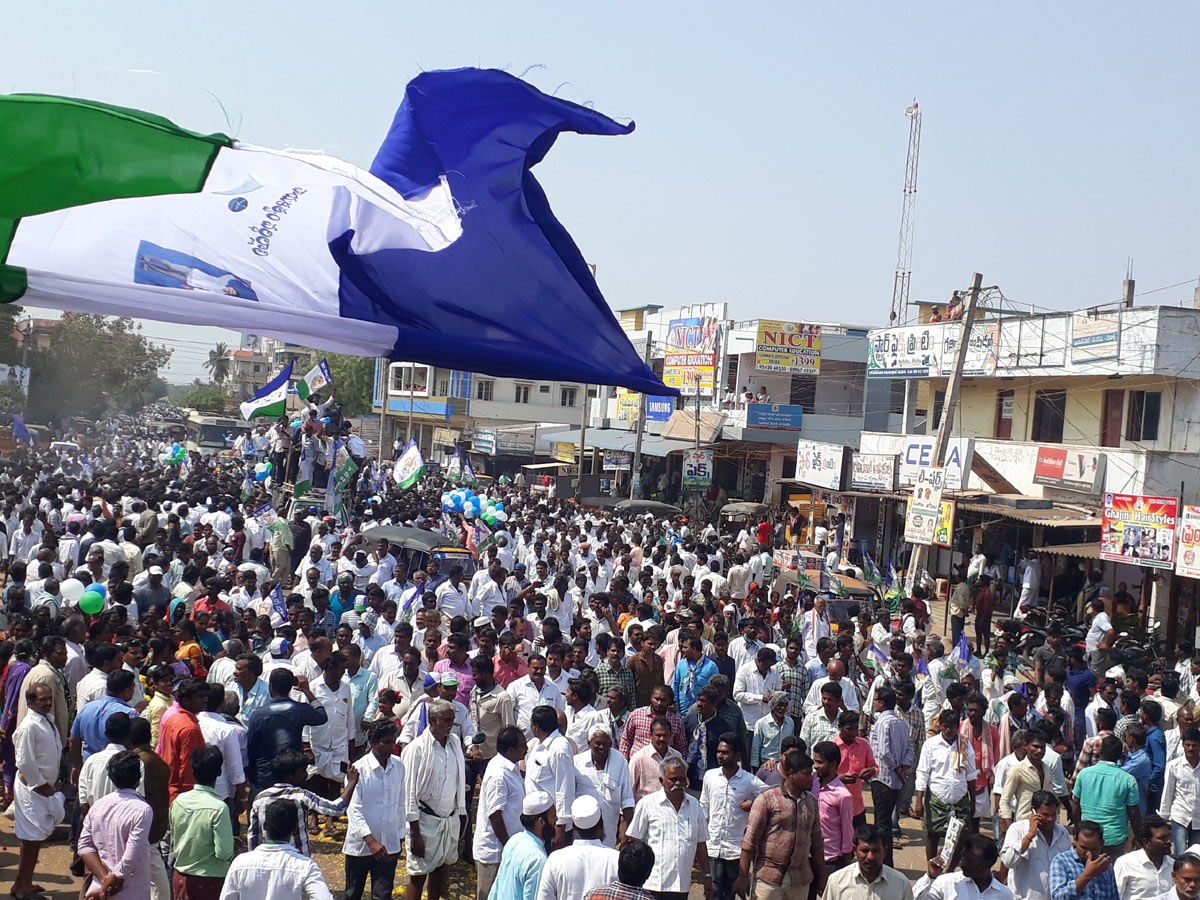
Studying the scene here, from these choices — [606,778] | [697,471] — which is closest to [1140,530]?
[606,778]

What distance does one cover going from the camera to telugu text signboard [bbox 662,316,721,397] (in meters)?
39.0

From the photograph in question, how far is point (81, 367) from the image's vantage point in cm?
5328

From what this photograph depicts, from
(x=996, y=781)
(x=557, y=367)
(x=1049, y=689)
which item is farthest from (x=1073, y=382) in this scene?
(x=557, y=367)

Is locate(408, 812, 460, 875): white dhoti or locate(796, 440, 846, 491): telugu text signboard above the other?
locate(796, 440, 846, 491): telugu text signboard

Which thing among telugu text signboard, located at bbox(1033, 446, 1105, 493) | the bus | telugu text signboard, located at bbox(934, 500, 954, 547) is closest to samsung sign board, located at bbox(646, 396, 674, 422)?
telugu text signboard, located at bbox(1033, 446, 1105, 493)

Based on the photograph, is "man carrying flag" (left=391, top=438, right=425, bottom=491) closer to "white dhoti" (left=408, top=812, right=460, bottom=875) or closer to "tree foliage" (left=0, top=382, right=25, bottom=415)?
"white dhoti" (left=408, top=812, right=460, bottom=875)

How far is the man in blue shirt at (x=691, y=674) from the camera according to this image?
9484 millimetres

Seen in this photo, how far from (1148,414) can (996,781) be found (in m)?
17.1

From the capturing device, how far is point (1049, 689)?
9.47 m

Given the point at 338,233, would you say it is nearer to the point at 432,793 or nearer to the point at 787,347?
the point at 432,793

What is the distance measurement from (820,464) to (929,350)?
4324 mm

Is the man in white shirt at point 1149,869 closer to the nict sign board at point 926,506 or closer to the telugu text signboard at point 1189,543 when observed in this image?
the telugu text signboard at point 1189,543

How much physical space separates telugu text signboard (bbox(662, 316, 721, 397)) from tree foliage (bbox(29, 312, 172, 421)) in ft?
75.9

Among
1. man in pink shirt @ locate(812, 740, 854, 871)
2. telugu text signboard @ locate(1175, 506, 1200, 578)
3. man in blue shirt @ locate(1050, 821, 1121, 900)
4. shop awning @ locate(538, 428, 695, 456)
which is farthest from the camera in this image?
shop awning @ locate(538, 428, 695, 456)
